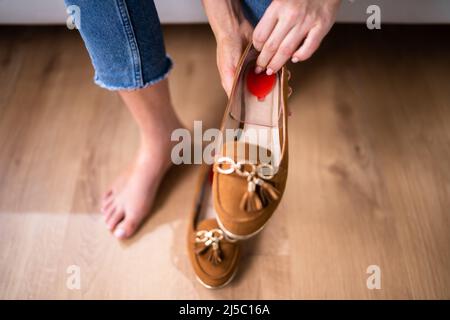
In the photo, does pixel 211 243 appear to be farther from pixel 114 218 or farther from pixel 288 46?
pixel 288 46

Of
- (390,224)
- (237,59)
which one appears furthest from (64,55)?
(390,224)

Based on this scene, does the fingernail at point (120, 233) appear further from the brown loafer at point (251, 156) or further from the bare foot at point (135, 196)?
the brown loafer at point (251, 156)

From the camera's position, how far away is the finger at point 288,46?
1.69 ft

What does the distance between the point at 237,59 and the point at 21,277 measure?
531mm

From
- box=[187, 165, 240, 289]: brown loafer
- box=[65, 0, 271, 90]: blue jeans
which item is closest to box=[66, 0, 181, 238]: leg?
box=[65, 0, 271, 90]: blue jeans

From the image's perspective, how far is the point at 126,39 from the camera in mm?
515

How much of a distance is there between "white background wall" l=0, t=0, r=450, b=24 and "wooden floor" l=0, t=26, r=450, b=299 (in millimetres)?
175

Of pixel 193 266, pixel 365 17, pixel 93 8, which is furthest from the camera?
pixel 365 17

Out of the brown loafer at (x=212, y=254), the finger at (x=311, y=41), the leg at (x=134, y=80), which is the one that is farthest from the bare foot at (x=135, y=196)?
the finger at (x=311, y=41)

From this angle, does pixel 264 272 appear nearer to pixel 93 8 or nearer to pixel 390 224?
pixel 390 224

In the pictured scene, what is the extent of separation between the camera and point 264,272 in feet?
2.21

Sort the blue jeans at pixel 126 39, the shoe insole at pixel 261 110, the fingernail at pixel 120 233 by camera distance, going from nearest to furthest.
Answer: the blue jeans at pixel 126 39
the shoe insole at pixel 261 110
the fingernail at pixel 120 233

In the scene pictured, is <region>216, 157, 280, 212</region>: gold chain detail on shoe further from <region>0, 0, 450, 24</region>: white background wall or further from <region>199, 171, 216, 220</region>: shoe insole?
<region>0, 0, 450, 24</region>: white background wall

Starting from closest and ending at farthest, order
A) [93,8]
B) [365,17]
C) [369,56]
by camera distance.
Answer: [93,8] → [365,17] → [369,56]
